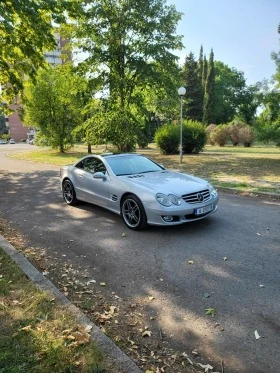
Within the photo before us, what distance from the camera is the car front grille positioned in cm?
552

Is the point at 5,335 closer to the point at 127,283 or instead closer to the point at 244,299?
the point at 127,283

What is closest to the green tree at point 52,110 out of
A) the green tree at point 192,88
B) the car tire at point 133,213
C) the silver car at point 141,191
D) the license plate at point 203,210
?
the silver car at point 141,191

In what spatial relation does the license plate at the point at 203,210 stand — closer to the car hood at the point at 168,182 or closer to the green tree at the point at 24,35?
the car hood at the point at 168,182

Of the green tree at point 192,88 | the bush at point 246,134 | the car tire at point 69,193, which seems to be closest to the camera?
the car tire at point 69,193

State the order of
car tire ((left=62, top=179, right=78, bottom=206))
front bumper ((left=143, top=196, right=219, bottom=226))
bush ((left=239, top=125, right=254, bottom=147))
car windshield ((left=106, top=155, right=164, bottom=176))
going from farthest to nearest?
bush ((left=239, top=125, right=254, bottom=147))
car tire ((left=62, top=179, right=78, bottom=206))
car windshield ((left=106, top=155, right=164, bottom=176))
front bumper ((left=143, top=196, right=219, bottom=226))

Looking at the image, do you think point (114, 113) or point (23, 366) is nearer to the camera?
point (23, 366)

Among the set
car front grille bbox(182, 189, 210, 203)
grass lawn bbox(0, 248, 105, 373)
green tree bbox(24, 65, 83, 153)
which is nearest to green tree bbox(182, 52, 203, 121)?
green tree bbox(24, 65, 83, 153)

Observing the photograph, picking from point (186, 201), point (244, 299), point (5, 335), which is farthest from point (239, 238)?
point (5, 335)

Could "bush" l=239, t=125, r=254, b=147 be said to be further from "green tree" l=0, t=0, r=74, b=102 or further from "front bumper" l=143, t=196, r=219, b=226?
"front bumper" l=143, t=196, r=219, b=226

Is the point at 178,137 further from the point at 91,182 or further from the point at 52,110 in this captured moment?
the point at 91,182

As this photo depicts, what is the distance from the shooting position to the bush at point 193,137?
22.2 meters

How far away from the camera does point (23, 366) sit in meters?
2.35

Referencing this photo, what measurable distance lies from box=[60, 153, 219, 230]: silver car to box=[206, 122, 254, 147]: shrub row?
28.2 meters

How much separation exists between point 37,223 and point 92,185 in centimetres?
141
